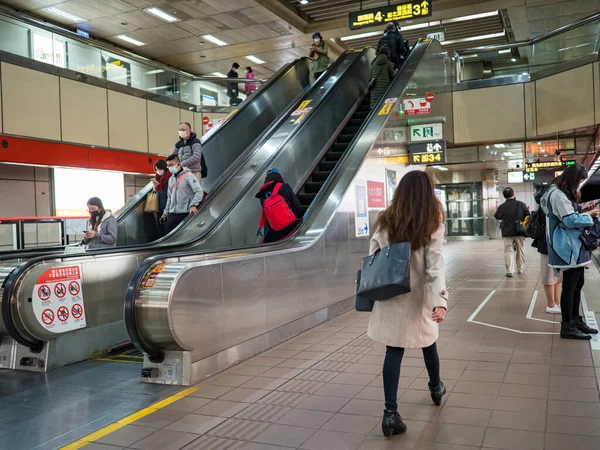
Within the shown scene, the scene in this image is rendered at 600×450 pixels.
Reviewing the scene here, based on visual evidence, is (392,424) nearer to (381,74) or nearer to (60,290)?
(60,290)

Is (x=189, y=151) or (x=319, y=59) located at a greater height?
(x=319, y=59)

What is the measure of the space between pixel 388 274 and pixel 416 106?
25.7 feet

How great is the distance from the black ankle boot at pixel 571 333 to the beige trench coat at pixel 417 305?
2.58m

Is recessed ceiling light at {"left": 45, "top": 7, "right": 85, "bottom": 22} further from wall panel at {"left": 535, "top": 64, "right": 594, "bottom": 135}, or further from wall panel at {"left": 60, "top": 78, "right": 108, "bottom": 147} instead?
wall panel at {"left": 535, "top": 64, "right": 594, "bottom": 135}

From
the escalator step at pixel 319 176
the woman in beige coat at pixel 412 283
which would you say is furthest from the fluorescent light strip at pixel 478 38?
the woman in beige coat at pixel 412 283

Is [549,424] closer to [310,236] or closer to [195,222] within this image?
[310,236]

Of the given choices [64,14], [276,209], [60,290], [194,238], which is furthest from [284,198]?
[64,14]

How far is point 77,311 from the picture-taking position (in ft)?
17.6

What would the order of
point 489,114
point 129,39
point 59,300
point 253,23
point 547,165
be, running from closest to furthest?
point 59,300 → point 489,114 → point 253,23 → point 129,39 → point 547,165

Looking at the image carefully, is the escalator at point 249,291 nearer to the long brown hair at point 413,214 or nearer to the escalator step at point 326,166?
the escalator step at point 326,166

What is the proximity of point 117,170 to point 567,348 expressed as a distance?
12.3 metres

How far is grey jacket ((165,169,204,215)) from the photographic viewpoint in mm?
7504

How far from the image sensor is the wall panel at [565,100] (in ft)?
39.4

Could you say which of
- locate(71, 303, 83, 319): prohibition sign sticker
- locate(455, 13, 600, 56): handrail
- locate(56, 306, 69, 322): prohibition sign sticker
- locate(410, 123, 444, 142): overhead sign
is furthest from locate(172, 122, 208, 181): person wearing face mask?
locate(455, 13, 600, 56): handrail
